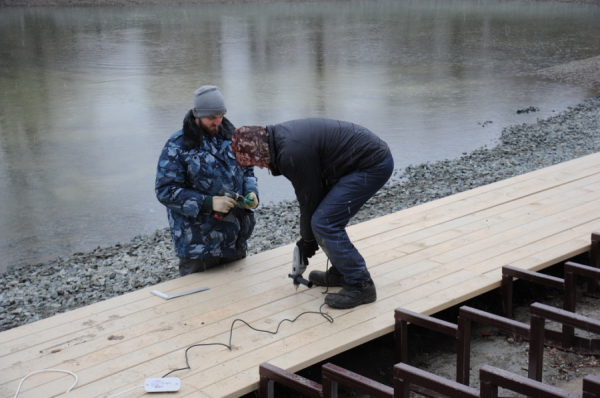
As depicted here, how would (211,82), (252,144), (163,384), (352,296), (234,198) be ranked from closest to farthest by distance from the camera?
(163,384), (252,144), (352,296), (234,198), (211,82)

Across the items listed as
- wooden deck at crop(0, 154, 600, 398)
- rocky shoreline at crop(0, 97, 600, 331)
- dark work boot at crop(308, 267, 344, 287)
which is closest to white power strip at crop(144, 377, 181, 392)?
wooden deck at crop(0, 154, 600, 398)

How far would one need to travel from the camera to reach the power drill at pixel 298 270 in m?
4.62

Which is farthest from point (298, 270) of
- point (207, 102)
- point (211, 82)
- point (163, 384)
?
point (211, 82)

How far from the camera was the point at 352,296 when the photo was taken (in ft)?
14.5

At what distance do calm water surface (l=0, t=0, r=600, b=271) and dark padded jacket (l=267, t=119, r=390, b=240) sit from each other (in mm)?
4592

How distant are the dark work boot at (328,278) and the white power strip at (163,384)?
1469 mm

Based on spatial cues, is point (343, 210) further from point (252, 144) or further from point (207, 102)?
point (207, 102)

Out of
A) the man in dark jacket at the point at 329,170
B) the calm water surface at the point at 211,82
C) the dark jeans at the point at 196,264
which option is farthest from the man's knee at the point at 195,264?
the calm water surface at the point at 211,82

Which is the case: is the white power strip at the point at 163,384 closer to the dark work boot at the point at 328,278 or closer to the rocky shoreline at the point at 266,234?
the dark work boot at the point at 328,278

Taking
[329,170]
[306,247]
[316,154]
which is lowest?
[306,247]

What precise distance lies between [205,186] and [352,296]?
50.8 inches

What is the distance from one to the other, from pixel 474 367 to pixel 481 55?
2051 cm

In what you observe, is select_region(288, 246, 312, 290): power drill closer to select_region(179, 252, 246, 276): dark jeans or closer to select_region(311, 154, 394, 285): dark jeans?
select_region(311, 154, 394, 285): dark jeans

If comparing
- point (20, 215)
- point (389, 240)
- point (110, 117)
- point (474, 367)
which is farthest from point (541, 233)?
point (110, 117)
